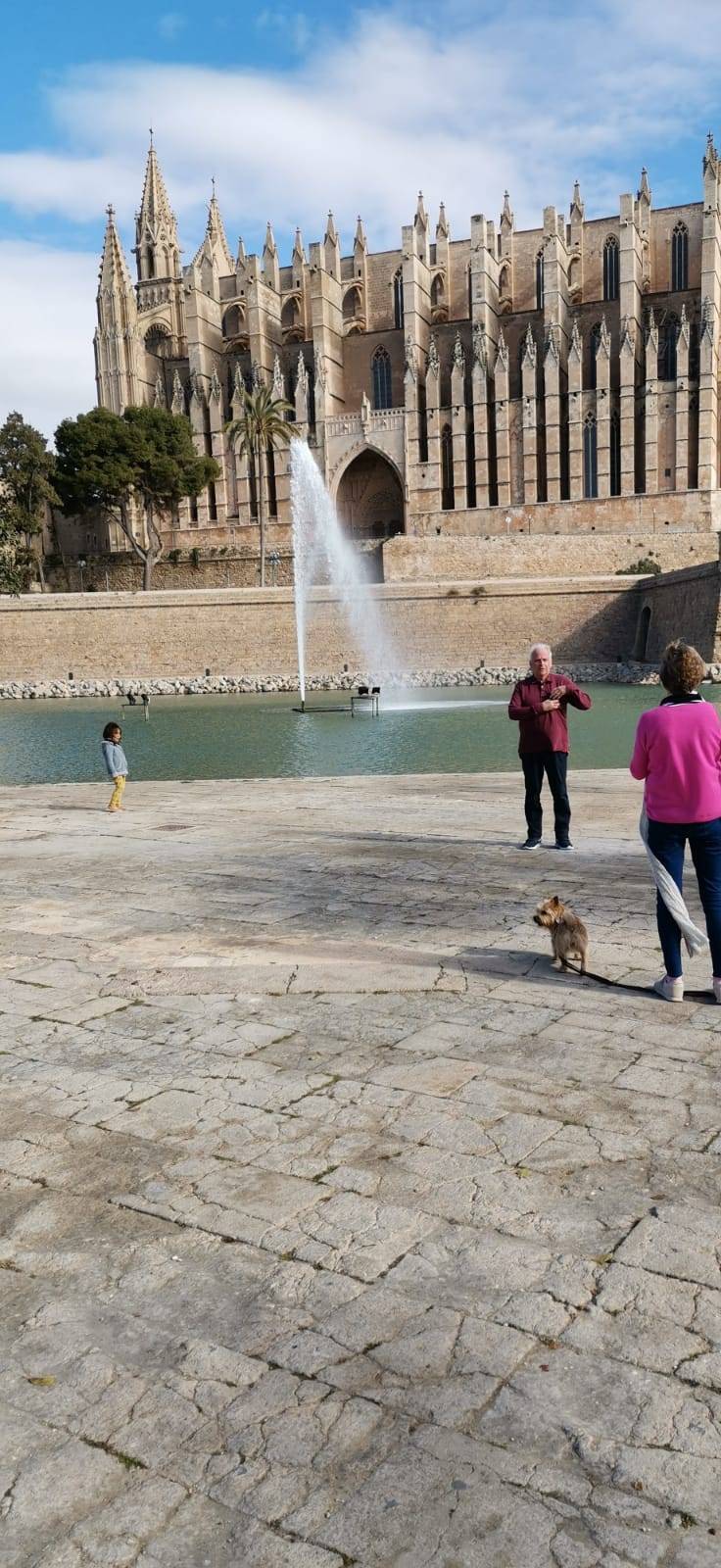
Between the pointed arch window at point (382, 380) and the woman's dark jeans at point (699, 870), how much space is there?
59676 mm

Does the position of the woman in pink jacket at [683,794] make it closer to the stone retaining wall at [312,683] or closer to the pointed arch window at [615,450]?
the stone retaining wall at [312,683]

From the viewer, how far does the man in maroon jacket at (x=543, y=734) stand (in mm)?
7762

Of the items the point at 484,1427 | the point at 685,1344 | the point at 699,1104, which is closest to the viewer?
the point at 484,1427

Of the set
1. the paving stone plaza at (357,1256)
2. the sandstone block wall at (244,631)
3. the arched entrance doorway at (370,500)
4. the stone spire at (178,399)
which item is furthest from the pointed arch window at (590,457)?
the paving stone plaza at (357,1256)

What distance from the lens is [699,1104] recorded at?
345 centimetres

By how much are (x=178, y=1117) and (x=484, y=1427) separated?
65.2 inches

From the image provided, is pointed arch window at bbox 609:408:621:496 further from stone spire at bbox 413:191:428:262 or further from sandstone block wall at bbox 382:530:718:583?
stone spire at bbox 413:191:428:262

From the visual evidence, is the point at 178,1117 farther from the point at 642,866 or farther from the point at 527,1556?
the point at 642,866

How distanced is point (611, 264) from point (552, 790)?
187 feet

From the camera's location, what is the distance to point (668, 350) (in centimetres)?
5300

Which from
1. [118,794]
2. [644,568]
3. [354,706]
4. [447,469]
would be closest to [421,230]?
[447,469]

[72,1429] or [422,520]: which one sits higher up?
[422,520]

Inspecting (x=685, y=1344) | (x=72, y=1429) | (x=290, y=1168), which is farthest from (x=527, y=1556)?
(x=290, y=1168)

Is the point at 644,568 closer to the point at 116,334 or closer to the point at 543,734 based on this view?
the point at 116,334
